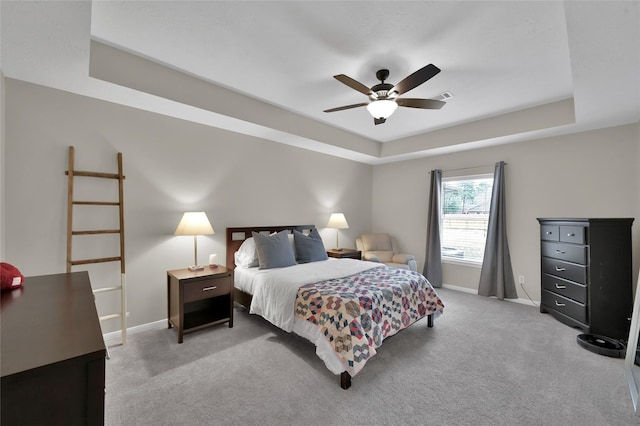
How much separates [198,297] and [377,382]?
193 centimetres

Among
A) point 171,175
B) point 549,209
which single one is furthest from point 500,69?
point 171,175

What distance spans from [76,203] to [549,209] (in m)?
5.68

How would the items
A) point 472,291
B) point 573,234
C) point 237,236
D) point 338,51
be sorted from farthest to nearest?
point 472,291 < point 237,236 < point 573,234 < point 338,51

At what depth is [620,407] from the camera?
6.10 feet

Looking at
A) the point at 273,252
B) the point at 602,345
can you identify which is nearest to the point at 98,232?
the point at 273,252

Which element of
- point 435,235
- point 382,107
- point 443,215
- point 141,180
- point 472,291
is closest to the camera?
point 382,107

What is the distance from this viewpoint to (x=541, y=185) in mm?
3932

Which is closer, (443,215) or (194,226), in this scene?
(194,226)

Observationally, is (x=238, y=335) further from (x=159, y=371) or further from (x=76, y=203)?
(x=76, y=203)

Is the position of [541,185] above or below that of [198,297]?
above

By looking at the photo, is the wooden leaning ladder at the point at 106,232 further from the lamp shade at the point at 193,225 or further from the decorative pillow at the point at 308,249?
the decorative pillow at the point at 308,249

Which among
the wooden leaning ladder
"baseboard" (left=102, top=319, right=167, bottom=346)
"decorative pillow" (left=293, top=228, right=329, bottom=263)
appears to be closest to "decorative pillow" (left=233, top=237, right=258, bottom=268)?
"decorative pillow" (left=293, top=228, right=329, bottom=263)

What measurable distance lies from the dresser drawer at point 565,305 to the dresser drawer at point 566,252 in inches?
18.8

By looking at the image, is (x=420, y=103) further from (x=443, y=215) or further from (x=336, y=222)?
(x=443, y=215)
